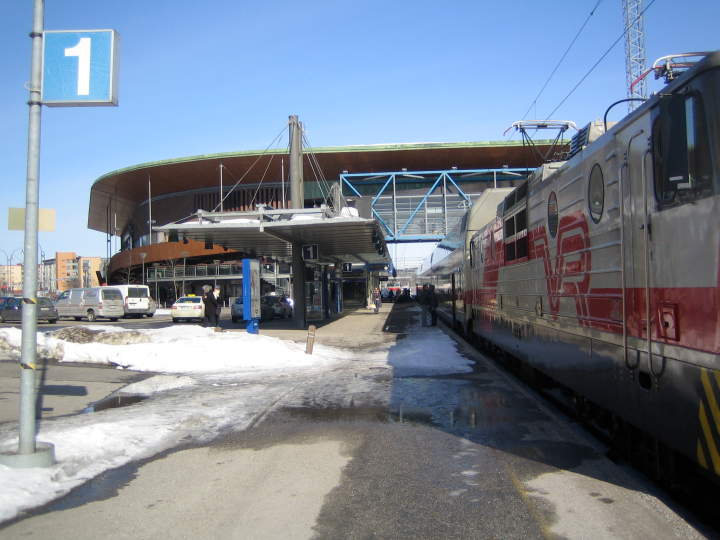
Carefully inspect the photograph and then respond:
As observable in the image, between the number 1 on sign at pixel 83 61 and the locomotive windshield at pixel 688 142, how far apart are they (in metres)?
5.15

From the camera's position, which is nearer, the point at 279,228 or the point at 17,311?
the point at 279,228

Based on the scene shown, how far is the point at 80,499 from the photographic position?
16.1 ft

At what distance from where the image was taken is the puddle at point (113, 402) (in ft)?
27.9

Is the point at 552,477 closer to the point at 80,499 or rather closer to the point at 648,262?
the point at 648,262

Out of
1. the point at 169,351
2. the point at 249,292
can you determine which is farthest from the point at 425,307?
the point at 169,351

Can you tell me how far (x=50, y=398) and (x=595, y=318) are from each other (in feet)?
26.2

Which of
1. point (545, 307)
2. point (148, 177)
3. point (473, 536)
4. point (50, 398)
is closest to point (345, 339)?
point (50, 398)

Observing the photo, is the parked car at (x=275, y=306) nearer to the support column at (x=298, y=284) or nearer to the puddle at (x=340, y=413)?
the support column at (x=298, y=284)

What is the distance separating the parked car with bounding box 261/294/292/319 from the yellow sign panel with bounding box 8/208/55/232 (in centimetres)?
2698

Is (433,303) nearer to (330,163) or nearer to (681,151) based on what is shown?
(681,151)

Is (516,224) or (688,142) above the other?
(516,224)

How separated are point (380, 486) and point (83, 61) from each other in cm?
498

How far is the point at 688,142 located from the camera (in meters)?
3.82

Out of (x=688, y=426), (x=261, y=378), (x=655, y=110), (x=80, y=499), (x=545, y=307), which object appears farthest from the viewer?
(x=261, y=378)
